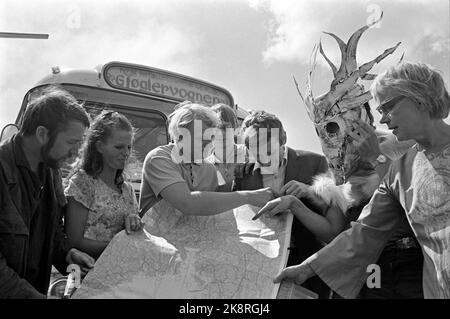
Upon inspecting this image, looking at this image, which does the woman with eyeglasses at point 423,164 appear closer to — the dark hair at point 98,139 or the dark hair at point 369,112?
the dark hair at point 369,112

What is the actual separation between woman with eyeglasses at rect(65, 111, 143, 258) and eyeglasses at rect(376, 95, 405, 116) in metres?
1.28

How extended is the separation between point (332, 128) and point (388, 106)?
2.61 ft

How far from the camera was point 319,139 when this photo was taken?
300 centimetres

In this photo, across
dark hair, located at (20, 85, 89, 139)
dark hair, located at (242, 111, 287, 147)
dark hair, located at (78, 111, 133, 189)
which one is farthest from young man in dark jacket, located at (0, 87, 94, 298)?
dark hair, located at (242, 111, 287, 147)

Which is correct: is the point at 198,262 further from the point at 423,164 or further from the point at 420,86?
the point at 420,86

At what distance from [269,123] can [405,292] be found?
105 cm

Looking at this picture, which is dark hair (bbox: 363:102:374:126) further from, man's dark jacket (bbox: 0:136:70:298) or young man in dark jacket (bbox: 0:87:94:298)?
man's dark jacket (bbox: 0:136:70:298)

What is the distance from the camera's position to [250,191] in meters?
2.72

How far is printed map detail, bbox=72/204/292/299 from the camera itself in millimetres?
2414

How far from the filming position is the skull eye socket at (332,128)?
2936 mm

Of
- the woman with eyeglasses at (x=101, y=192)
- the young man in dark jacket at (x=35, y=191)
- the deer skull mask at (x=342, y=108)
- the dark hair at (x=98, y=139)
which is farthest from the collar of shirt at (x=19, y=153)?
the deer skull mask at (x=342, y=108)

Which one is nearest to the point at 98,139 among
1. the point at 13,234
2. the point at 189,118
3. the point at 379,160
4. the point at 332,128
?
the point at 189,118

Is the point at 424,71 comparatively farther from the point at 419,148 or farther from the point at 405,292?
the point at 405,292
